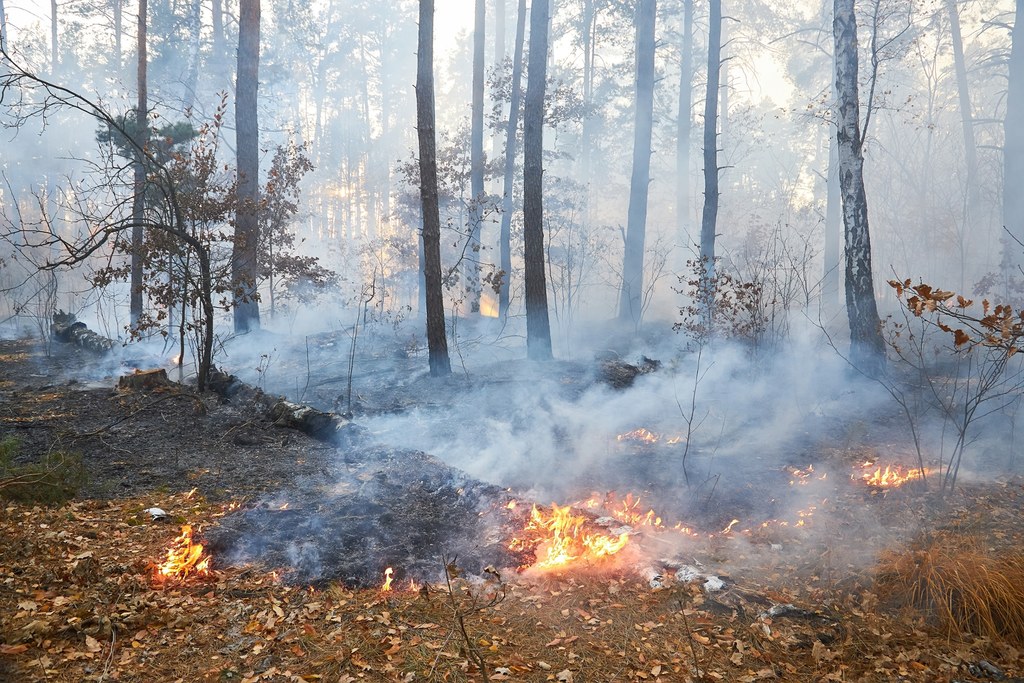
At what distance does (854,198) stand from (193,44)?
1067 inches

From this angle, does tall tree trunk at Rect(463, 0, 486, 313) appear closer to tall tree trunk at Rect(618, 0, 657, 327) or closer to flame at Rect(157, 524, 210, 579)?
tall tree trunk at Rect(618, 0, 657, 327)

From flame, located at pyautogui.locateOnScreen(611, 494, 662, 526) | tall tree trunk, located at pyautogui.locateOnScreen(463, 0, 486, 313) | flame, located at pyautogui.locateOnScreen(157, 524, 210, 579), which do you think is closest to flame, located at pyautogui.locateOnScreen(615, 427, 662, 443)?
flame, located at pyautogui.locateOnScreen(611, 494, 662, 526)

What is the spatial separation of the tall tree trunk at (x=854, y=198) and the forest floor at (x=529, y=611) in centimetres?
427

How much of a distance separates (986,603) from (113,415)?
8915mm

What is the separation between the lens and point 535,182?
1169cm

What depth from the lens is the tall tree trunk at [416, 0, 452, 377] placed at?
10672 mm

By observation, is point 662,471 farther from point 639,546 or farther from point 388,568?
point 388,568

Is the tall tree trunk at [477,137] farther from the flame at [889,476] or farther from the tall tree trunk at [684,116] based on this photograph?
the flame at [889,476]

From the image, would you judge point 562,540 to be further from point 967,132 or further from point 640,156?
point 967,132

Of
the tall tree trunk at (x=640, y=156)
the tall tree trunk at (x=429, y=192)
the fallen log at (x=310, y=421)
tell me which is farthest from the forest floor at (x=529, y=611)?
the tall tree trunk at (x=640, y=156)

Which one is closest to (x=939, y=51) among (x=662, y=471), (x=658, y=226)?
(x=658, y=226)

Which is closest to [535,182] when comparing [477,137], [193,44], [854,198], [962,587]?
[854,198]

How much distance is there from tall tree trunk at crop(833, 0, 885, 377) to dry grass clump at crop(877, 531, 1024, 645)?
18.8ft

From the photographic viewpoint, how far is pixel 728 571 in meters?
4.77
